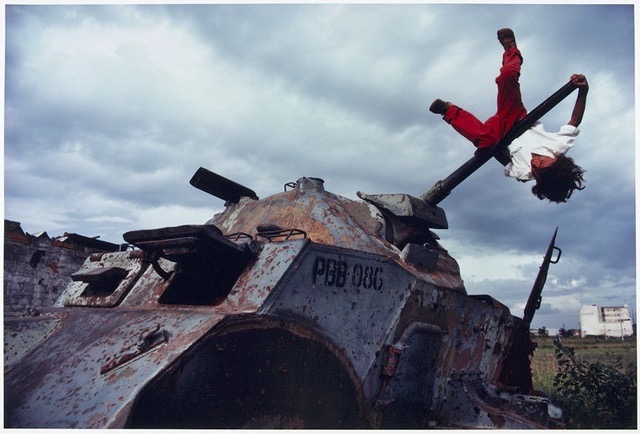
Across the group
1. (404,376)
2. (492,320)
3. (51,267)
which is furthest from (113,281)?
(51,267)

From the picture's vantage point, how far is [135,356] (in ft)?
8.92

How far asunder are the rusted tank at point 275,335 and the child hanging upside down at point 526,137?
2.84 feet

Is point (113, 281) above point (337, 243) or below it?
below

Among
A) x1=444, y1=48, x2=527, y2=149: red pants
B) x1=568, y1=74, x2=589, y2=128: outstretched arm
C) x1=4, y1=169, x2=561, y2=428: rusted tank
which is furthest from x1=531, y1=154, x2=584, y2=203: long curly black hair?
x1=4, y1=169, x2=561, y2=428: rusted tank

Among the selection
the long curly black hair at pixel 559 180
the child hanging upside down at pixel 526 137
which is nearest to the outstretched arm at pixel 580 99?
the child hanging upside down at pixel 526 137

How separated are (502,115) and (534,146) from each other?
0.43 metres

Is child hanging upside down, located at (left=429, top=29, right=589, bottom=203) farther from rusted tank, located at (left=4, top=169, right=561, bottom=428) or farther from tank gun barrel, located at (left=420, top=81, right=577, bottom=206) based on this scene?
rusted tank, located at (left=4, top=169, right=561, bottom=428)

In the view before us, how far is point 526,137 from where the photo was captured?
179 inches

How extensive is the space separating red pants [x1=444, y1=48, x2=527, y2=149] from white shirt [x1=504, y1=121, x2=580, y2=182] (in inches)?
6.5

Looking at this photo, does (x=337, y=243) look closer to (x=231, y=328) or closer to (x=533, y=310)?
(x=231, y=328)

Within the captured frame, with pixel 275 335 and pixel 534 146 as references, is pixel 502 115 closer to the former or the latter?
pixel 534 146

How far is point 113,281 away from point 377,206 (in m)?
2.31

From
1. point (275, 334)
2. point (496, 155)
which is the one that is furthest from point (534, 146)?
point (275, 334)

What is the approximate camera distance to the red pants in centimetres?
454
